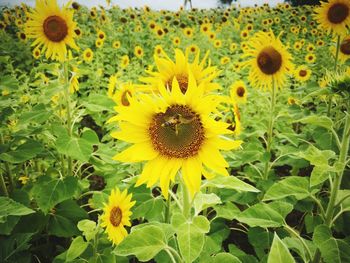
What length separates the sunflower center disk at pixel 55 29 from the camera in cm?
228

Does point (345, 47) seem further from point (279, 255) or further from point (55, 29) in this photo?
point (279, 255)

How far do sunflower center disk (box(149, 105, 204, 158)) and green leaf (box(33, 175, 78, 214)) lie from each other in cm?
109

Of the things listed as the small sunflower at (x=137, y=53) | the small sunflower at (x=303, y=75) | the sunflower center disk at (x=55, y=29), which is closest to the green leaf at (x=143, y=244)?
the sunflower center disk at (x=55, y=29)

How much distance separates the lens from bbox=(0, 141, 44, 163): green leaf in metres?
2.02

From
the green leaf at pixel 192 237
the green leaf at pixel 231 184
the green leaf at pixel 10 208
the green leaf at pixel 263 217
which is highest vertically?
the green leaf at pixel 231 184

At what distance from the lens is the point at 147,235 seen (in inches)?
52.7

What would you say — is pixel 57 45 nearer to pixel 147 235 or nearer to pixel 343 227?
pixel 147 235

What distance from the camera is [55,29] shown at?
2314mm

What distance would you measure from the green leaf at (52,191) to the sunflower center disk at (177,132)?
109 centimetres

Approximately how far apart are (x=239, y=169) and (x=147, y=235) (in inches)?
95.5

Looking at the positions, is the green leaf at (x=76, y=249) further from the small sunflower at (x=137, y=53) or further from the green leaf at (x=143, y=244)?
the small sunflower at (x=137, y=53)

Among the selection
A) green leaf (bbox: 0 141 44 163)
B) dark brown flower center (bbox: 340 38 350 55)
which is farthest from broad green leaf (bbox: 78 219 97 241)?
dark brown flower center (bbox: 340 38 350 55)

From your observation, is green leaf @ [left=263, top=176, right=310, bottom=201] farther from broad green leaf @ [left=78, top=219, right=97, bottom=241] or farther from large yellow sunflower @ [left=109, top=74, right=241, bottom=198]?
broad green leaf @ [left=78, top=219, right=97, bottom=241]

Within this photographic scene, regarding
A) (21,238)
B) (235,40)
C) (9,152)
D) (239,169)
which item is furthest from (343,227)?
(235,40)
